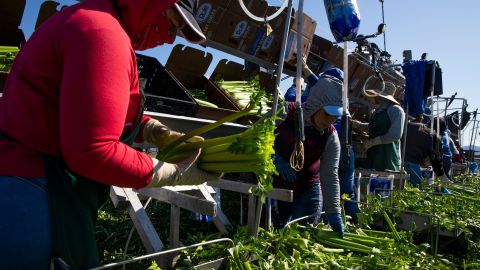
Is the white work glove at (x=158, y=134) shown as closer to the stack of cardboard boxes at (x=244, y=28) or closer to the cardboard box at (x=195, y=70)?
the cardboard box at (x=195, y=70)

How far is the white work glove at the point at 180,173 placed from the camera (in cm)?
131

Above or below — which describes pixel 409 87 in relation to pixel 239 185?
above

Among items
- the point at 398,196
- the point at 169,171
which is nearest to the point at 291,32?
the point at 398,196

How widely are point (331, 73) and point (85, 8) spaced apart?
3.13 m

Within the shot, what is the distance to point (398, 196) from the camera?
4.23 metres

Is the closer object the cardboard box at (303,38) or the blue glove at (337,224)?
the blue glove at (337,224)

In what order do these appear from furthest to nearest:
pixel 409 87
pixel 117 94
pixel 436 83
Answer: pixel 436 83 < pixel 409 87 < pixel 117 94

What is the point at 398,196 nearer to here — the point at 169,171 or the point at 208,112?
the point at 208,112

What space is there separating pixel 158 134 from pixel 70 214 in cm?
65

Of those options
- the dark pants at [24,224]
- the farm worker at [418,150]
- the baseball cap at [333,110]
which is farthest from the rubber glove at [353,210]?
the farm worker at [418,150]

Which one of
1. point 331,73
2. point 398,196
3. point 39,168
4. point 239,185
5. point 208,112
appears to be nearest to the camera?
point 39,168

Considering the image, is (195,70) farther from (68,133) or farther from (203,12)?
(68,133)

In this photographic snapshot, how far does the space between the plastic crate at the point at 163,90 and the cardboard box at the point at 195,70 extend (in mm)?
439

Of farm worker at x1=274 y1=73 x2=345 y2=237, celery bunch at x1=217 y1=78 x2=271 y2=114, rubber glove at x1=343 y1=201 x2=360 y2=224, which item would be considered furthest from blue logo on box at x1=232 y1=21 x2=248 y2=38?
rubber glove at x1=343 y1=201 x2=360 y2=224
